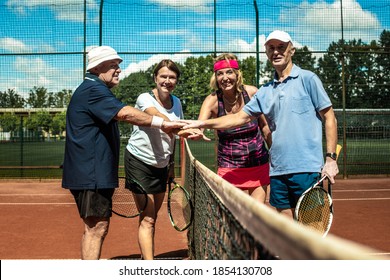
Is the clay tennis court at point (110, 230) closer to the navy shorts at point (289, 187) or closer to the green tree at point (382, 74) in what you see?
the navy shorts at point (289, 187)

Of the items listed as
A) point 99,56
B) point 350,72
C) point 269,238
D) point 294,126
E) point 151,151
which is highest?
point 350,72

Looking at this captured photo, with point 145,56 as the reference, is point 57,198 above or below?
below

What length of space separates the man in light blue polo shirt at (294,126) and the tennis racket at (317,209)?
0.09m

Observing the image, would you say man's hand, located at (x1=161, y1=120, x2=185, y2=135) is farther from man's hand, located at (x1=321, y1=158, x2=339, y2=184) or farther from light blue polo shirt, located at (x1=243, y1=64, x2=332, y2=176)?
man's hand, located at (x1=321, y1=158, x2=339, y2=184)

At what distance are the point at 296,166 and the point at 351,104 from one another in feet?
35.3

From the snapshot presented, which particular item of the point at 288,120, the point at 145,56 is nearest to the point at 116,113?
the point at 288,120

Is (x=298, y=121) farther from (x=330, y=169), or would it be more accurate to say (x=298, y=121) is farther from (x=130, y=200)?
(x=130, y=200)

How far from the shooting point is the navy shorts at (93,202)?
10.7 ft

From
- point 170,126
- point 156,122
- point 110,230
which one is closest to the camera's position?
point 156,122

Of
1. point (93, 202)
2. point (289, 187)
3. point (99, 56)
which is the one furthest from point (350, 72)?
point (93, 202)

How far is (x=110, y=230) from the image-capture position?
20.4 ft

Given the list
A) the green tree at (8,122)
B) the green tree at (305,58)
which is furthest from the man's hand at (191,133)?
the green tree at (8,122)

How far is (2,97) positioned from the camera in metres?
12.8

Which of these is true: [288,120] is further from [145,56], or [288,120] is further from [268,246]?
[145,56]
